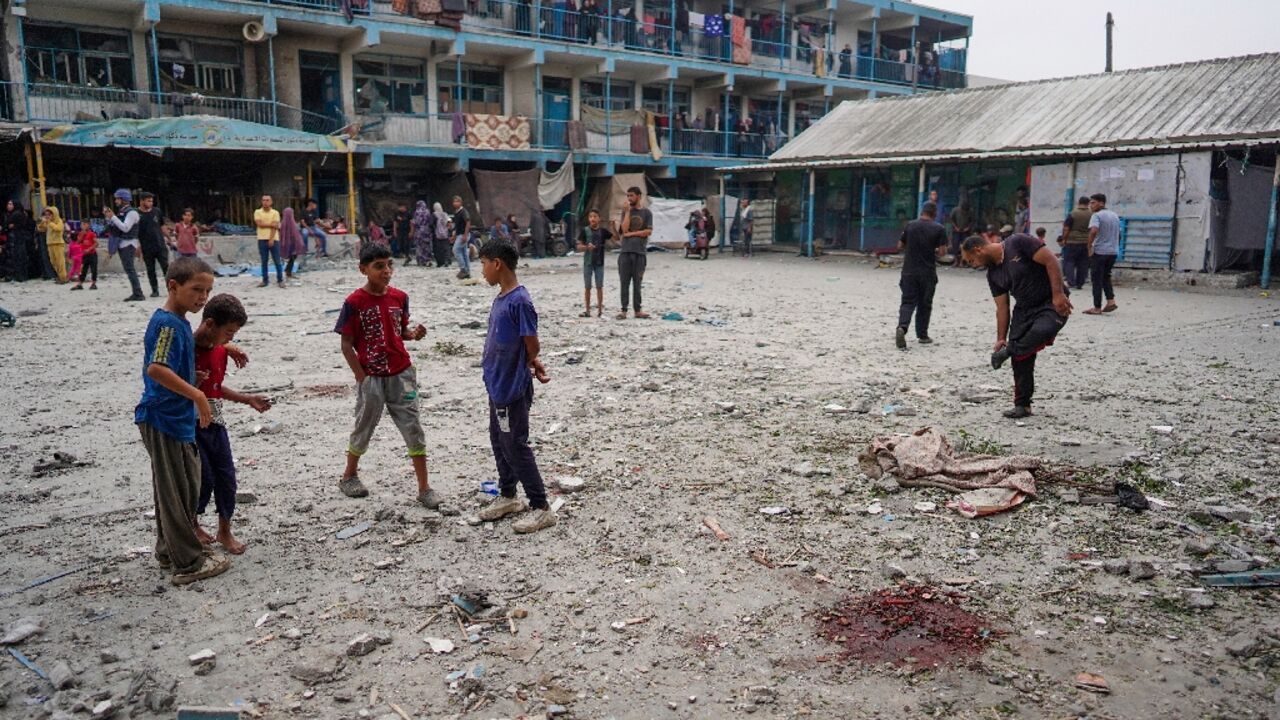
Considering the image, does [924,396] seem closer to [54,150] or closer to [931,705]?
[931,705]

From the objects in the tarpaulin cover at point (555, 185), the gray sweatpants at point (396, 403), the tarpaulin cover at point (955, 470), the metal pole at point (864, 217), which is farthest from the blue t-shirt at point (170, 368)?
the metal pole at point (864, 217)

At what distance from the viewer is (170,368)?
329 cm

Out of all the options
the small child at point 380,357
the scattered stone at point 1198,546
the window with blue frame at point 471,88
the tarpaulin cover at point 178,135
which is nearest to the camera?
the scattered stone at point 1198,546

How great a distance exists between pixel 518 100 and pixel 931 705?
25.7 m

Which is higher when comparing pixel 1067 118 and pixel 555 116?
pixel 555 116

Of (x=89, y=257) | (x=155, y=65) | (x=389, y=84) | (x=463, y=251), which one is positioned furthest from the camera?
(x=389, y=84)

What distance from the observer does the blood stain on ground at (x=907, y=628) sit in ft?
9.68

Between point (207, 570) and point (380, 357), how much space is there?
1267mm

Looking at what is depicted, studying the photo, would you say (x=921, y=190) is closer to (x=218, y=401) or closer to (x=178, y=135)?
(x=178, y=135)

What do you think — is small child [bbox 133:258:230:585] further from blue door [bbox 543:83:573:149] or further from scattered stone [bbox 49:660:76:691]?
blue door [bbox 543:83:573:149]

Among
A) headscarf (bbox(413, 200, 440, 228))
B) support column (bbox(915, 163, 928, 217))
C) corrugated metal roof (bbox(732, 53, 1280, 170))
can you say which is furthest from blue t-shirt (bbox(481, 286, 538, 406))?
support column (bbox(915, 163, 928, 217))

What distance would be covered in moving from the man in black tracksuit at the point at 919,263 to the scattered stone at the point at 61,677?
7.42m

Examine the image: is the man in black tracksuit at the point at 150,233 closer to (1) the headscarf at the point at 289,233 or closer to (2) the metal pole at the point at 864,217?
(1) the headscarf at the point at 289,233

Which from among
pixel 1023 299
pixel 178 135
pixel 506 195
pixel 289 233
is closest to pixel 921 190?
pixel 506 195
